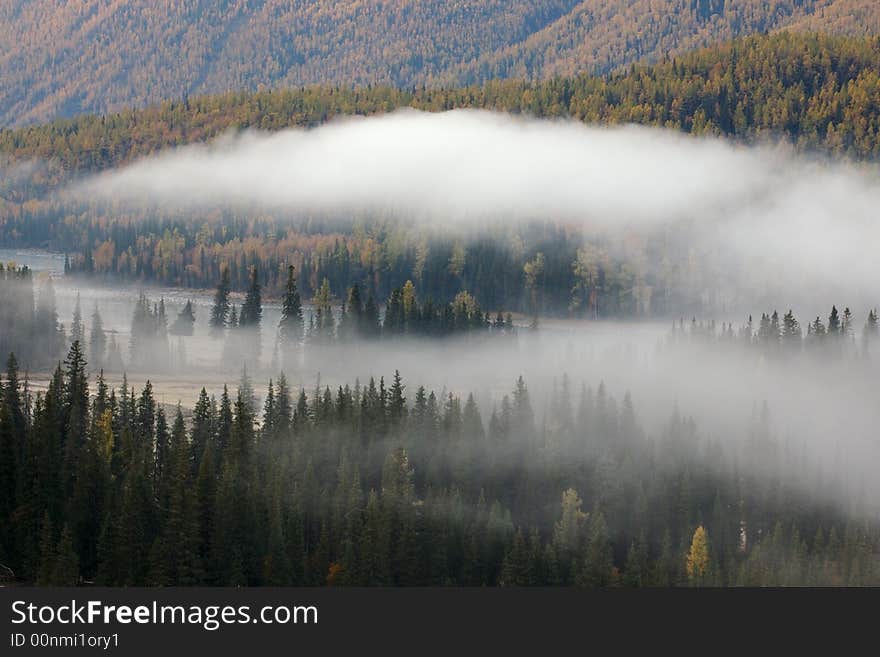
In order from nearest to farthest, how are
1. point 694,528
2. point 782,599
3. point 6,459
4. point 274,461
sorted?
point 782,599 < point 6,459 < point 274,461 < point 694,528

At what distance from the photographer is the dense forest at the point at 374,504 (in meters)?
140

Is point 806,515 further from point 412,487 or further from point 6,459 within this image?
point 6,459

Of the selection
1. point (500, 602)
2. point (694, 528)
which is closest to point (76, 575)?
point (500, 602)

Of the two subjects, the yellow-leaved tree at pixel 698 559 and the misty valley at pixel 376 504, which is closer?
the misty valley at pixel 376 504

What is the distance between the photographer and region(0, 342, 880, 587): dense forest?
458ft

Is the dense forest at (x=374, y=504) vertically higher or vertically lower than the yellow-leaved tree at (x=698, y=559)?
higher

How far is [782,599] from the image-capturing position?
11700cm

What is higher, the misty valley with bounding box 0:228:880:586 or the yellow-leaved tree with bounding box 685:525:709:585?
the misty valley with bounding box 0:228:880:586

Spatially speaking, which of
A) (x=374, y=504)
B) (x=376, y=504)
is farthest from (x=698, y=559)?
(x=374, y=504)

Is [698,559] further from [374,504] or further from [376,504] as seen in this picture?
[374,504]

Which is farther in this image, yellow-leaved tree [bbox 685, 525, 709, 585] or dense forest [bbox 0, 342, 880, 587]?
yellow-leaved tree [bbox 685, 525, 709, 585]

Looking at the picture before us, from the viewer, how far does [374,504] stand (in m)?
156

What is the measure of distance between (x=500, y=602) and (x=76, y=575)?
34.0m

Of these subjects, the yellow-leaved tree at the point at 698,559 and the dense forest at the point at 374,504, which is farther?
the yellow-leaved tree at the point at 698,559
